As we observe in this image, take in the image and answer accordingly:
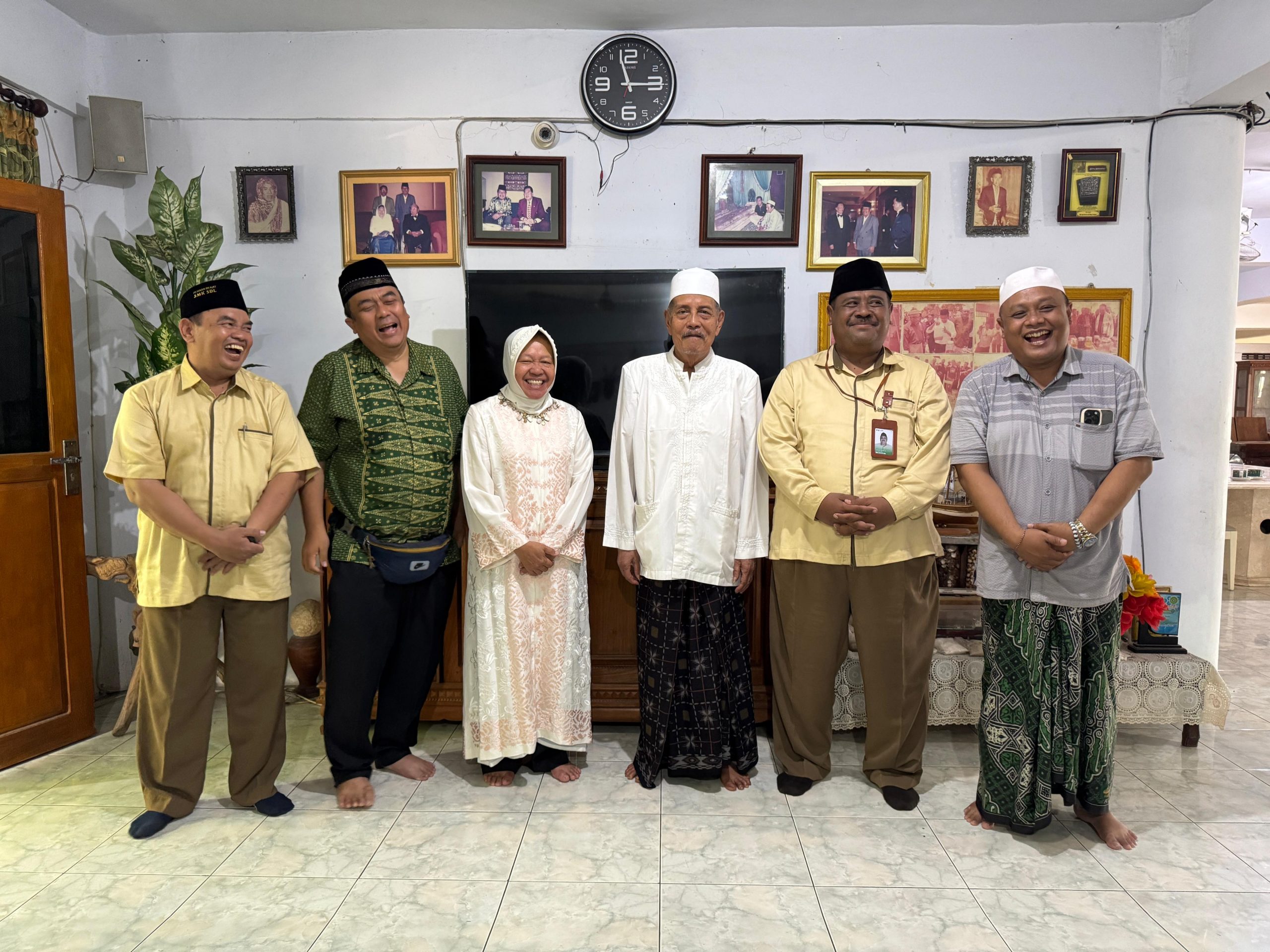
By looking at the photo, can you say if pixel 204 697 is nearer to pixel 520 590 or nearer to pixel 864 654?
pixel 520 590

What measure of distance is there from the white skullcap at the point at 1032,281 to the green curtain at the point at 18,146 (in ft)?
11.6

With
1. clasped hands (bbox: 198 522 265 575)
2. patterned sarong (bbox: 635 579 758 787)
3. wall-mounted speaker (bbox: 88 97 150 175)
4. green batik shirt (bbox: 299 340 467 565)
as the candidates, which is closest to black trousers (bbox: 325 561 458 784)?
green batik shirt (bbox: 299 340 467 565)

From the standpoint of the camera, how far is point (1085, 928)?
184cm

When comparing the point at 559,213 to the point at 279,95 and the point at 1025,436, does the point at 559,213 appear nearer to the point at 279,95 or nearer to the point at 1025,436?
the point at 279,95

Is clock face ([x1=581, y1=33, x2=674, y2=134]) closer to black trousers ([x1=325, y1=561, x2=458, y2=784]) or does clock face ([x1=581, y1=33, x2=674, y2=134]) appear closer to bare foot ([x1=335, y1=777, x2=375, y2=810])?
black trousers ([x1=325, y1=561, x2=458, y2=784])

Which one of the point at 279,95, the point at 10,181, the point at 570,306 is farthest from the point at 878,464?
the point at 10,181

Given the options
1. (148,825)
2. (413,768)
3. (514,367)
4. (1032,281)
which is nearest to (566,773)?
(413,768)

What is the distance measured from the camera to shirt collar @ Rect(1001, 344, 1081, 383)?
2.20 metres

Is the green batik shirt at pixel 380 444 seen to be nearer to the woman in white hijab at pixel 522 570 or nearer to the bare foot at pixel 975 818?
the woman in white hijab at pixel 522 570

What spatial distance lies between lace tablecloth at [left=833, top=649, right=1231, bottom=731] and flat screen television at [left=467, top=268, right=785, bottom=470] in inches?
55.8

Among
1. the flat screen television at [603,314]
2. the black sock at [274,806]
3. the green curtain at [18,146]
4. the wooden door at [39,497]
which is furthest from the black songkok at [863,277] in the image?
the green curtain at [18,146]

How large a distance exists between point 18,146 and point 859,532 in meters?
3.51

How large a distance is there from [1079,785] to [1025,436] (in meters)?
1.07

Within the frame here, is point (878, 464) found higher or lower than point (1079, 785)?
higher
